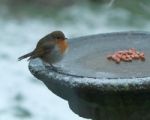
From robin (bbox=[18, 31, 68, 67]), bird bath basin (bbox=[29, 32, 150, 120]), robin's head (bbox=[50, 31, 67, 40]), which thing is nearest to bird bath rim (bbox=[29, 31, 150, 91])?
bird bath basin (bbox=[29, 32, 150, 120])

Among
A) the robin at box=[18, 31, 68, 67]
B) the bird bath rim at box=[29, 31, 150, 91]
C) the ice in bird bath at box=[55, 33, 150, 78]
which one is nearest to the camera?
the bird bath rim at box=[29, 31, 150, 91]

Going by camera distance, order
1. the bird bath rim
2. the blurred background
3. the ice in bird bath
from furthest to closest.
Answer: the blurred background, the ice in bird bath, the bird bath rim

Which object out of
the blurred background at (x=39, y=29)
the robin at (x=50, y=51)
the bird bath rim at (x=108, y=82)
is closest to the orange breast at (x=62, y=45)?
the robin at (x=50, y=51)

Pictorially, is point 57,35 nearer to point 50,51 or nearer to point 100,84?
point 50,51

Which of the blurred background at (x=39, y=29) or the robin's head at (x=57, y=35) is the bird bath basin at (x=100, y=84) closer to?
the robin's head at (x=57, y=35)

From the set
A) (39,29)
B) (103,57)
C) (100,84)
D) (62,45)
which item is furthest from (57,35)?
(39,29)

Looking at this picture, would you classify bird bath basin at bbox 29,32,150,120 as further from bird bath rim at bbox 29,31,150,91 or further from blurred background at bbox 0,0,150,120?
blurred background at bbox 0,0,150,120

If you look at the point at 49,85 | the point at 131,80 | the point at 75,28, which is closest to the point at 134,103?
the point at 131,80
